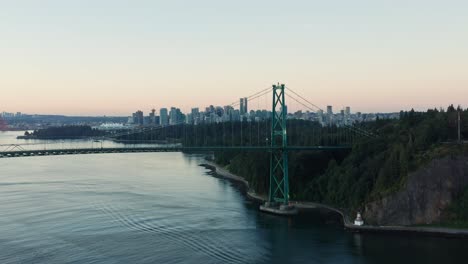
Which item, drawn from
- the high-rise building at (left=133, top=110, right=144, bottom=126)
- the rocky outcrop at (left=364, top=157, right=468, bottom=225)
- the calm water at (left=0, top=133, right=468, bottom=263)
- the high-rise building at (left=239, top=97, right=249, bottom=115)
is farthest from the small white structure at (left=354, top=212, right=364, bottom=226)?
the high-rise building at (left=133, top=110, right=144, bottom=126)

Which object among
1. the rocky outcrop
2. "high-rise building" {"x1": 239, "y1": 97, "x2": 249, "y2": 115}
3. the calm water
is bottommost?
the calm water

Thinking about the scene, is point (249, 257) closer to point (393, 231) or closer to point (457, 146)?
point (393, 231)

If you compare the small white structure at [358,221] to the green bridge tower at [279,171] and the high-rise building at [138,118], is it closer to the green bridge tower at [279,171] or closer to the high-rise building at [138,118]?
the green bridge tower at [279,171]

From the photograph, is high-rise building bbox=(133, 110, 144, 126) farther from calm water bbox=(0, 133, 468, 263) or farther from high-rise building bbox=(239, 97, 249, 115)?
calm water bbox=(0, 133, 468, 263)

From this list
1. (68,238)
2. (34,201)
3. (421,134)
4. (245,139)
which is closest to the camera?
(68,238)

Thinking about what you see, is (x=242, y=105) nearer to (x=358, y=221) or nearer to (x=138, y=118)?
(x=358, y=221)

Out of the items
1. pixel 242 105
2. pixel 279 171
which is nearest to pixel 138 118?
pixel 242 105

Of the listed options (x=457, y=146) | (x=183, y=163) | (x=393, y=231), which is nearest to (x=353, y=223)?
(x=393, y=231)
